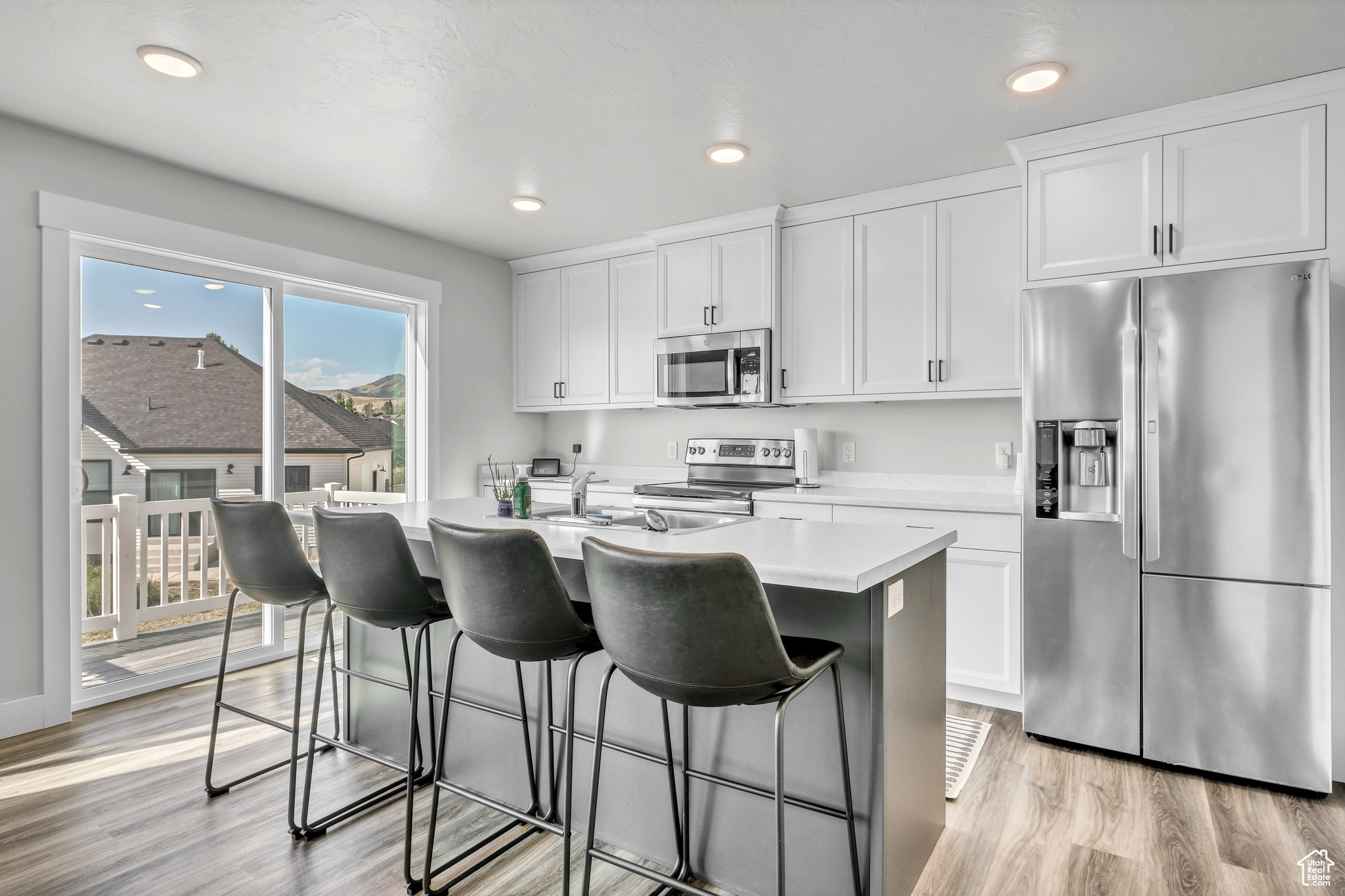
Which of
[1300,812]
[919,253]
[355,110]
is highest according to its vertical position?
[355,110]

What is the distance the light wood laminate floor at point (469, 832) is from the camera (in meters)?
1.82

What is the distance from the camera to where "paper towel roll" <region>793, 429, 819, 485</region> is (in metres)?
3.89

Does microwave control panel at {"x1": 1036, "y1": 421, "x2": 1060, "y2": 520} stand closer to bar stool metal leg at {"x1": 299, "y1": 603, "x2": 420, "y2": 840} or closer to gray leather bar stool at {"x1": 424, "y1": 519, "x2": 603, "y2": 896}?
gray leather bar stool at {"x1": 424, "y1": 519, "x2": 603, "y2": 896}

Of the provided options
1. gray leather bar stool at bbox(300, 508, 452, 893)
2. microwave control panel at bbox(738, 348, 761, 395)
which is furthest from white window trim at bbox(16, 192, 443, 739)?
microwave control panel at bbox(738, 348, 761, 395)

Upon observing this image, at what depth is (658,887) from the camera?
1.80 m

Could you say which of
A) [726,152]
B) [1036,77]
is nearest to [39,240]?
[726,152]

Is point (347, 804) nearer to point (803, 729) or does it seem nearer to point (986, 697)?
point (803, 729)

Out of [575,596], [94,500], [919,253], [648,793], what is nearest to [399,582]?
[575,596]

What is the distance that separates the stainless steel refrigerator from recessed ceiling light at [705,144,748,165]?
130 cm

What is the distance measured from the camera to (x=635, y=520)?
2418 mm

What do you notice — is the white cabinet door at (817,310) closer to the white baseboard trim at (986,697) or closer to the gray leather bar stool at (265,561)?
the white baseboard trim at (986,697)

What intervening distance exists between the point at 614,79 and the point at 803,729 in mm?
2141

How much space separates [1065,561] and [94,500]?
403 centimetres

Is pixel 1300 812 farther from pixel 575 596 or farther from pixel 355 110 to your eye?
pixel 355 110
